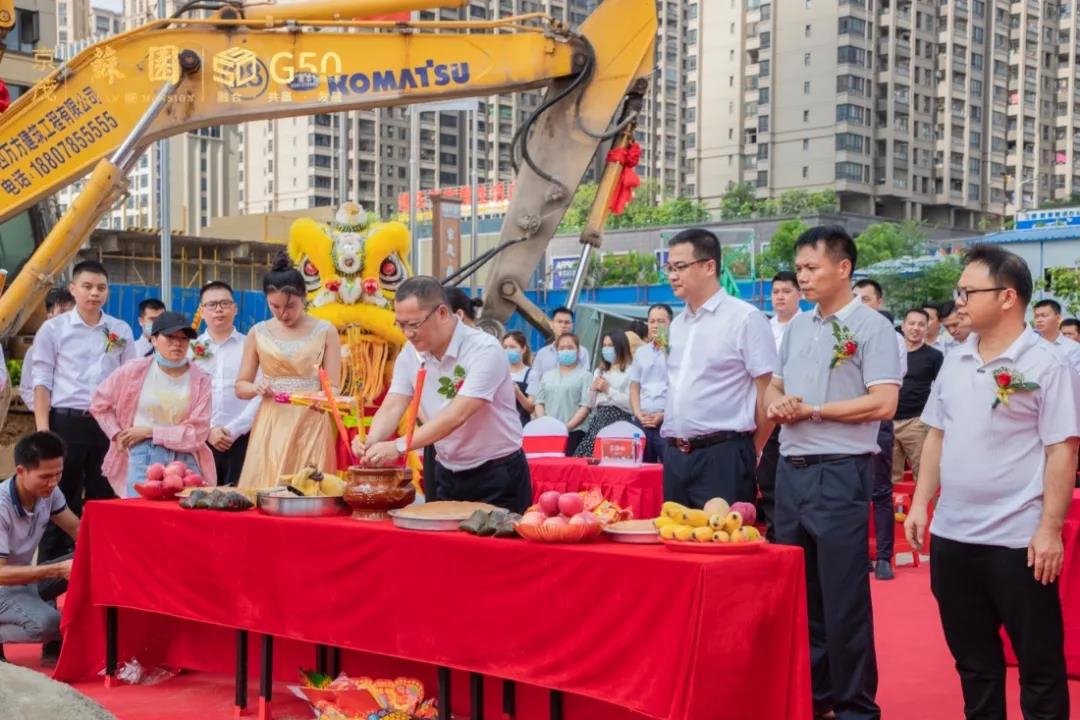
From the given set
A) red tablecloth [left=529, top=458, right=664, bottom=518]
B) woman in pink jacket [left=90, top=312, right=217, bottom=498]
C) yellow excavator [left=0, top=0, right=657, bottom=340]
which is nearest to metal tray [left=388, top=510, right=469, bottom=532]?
woman in pink jacket [left=90, top=312, right=217, bottom=498]

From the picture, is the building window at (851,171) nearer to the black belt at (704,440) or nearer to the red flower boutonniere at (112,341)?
the red flower boutonniere at (112,341)

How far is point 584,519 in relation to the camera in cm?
361

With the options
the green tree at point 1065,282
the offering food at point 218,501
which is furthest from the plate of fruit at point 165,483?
the green tree at point 1065,282

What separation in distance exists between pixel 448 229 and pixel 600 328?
3.56m

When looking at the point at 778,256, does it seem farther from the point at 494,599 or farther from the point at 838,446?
the point at 494,599

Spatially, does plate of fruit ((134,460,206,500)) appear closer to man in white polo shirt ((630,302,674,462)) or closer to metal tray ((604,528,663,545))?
metal tray ((604,528,663,545))

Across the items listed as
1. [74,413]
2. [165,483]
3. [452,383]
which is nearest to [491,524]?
[452,383]

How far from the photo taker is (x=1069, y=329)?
952 centimetres

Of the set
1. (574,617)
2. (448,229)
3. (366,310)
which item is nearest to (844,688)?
(574,617)

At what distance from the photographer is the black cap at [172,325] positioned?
588cm

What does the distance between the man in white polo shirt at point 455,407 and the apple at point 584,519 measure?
0.90m

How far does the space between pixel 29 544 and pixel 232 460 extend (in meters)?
1.50

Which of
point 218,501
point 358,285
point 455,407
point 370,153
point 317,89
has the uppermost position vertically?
point 370,153

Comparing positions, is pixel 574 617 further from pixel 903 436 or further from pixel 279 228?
pixel 279 228
